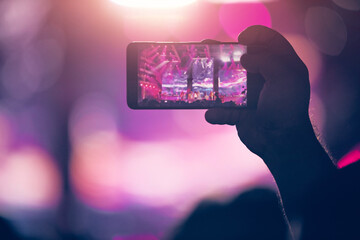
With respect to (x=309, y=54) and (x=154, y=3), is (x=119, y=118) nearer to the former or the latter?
(x=154, y=3)

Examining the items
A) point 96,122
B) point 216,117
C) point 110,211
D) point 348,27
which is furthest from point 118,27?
point 348,27

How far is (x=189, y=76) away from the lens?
0.95 metres

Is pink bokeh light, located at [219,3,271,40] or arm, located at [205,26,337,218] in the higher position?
pink bokeh light, located at [219,3,271,40]

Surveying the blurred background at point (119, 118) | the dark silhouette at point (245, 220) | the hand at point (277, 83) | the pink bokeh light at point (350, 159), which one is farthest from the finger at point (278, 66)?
the dark silhouette at point (245, 220)

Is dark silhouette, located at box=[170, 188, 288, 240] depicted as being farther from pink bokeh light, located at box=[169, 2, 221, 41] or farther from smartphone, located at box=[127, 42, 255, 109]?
smartphone, located at box=[127, 42, 255, 109]

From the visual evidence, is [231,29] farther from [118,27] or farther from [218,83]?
[218,83]

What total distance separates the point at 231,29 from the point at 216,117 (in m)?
1.25

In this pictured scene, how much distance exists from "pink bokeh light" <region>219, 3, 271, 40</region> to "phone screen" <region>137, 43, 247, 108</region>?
1.13m

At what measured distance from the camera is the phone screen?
917mm

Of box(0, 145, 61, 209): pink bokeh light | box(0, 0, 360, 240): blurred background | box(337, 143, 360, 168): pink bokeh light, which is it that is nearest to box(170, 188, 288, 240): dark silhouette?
box(0, 0, 360, 240): blurred background

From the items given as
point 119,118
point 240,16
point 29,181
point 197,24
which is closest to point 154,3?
point 197,24

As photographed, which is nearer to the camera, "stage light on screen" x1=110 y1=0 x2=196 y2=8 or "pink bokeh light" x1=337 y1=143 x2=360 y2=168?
"pink bokeh light" x1=337 y1=143 x2=360 y2=168

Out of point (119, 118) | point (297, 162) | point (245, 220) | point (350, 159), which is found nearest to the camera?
point (297, 162)

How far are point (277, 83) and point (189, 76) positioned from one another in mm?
260
